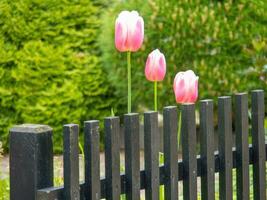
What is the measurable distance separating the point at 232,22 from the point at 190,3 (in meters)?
0.45

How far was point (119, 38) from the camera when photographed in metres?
3.70

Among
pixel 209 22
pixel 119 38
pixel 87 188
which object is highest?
pixel 209 22

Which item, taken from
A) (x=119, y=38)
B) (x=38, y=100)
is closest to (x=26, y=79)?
(x=38, y=100)

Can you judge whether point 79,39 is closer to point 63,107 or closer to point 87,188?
point 63,107

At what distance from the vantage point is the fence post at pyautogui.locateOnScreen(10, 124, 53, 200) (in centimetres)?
251

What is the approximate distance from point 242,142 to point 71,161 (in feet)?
3.37

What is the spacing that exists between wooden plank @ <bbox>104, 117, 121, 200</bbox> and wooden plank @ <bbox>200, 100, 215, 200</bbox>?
491 mm

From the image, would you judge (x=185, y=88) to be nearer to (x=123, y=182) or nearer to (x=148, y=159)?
(x=148, y=159)

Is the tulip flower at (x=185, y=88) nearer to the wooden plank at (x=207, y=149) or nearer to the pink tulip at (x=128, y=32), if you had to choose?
the pink tulip at (x=128, y=32)

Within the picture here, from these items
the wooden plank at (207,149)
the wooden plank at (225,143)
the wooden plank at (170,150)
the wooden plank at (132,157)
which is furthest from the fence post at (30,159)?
the wooden plank at (225,143)

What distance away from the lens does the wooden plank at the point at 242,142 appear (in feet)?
11.2

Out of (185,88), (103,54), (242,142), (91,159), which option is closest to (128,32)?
(185,88)

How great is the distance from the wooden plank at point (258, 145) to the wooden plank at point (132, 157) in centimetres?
82

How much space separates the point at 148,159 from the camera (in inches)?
115
